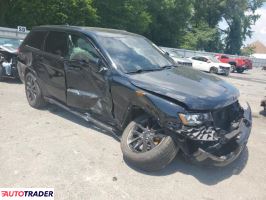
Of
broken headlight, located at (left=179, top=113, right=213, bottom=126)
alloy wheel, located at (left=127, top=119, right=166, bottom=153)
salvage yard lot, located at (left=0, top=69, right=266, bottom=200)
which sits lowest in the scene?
salvage yard lot, located at (left=0, top=69, right=266, bottom=200)

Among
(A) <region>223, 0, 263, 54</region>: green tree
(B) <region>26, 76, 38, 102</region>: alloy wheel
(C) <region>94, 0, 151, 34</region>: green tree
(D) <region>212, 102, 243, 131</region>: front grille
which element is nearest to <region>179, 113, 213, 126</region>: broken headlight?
(D) <region>212, 102, 243, 131</region>: front grille

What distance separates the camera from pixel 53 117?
21.5 ft

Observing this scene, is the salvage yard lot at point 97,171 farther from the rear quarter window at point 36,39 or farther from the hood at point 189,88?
the rear quarter window at point 36,39

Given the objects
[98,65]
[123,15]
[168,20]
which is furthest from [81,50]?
[168,20]

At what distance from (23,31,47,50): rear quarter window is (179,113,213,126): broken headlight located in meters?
3.72

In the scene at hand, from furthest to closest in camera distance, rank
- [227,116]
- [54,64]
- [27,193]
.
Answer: [54,64] → [227,116] → [27,193]

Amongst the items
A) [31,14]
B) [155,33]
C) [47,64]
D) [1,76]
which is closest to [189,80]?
[47,64]

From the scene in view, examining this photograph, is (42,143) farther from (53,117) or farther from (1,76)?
(1,76)

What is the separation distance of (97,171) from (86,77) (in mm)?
1630

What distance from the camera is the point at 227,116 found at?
474 centimetres

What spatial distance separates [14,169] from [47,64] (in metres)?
2.47

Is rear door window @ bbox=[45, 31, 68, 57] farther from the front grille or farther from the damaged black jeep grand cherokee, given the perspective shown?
the front grille

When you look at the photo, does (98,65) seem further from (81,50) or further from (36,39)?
(36,39)

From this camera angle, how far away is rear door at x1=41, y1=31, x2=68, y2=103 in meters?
5.87
